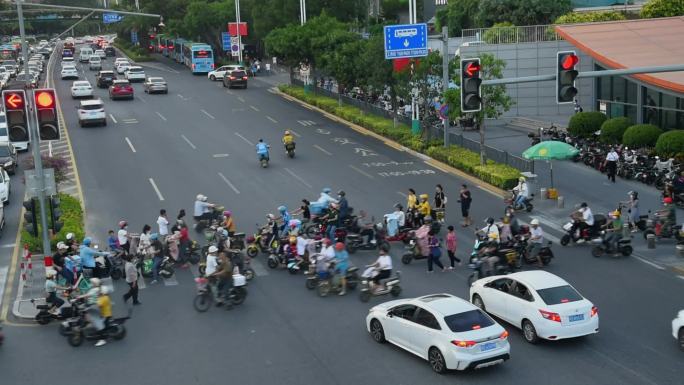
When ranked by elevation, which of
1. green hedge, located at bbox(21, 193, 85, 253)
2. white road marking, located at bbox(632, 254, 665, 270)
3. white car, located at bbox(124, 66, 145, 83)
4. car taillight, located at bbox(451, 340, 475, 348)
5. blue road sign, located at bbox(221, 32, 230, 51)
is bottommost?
white road marking, located at bbox(632, 254, 665, 270)

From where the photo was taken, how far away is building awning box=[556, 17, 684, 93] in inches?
1590

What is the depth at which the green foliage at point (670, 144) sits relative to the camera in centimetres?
3691

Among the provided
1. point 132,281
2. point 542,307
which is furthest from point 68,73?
point 542,307

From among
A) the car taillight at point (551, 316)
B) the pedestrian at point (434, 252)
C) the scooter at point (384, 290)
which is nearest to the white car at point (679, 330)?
the car taillight at point (551, 316)

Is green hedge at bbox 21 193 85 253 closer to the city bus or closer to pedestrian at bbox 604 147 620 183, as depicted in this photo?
pedestrian at bbox 604 147 620 183

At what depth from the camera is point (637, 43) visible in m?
45.2

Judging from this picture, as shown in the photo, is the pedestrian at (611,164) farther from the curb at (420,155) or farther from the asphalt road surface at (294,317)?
the asphalt road surface at (294,317)

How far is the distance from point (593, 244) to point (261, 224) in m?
11.4

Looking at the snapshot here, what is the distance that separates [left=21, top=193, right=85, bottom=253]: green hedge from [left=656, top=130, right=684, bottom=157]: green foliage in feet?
79.1

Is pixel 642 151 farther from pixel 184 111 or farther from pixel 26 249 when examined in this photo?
pixel 184 111

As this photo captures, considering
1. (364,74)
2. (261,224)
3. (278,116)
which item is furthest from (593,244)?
(278,116)

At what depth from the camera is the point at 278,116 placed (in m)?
55.4

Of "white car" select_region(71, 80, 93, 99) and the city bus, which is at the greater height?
the city bus

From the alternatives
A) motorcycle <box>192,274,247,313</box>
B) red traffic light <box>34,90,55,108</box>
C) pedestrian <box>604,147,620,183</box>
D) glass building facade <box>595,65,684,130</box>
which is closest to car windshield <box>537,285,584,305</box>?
motorcycle <box>192,274,247,313</box>
